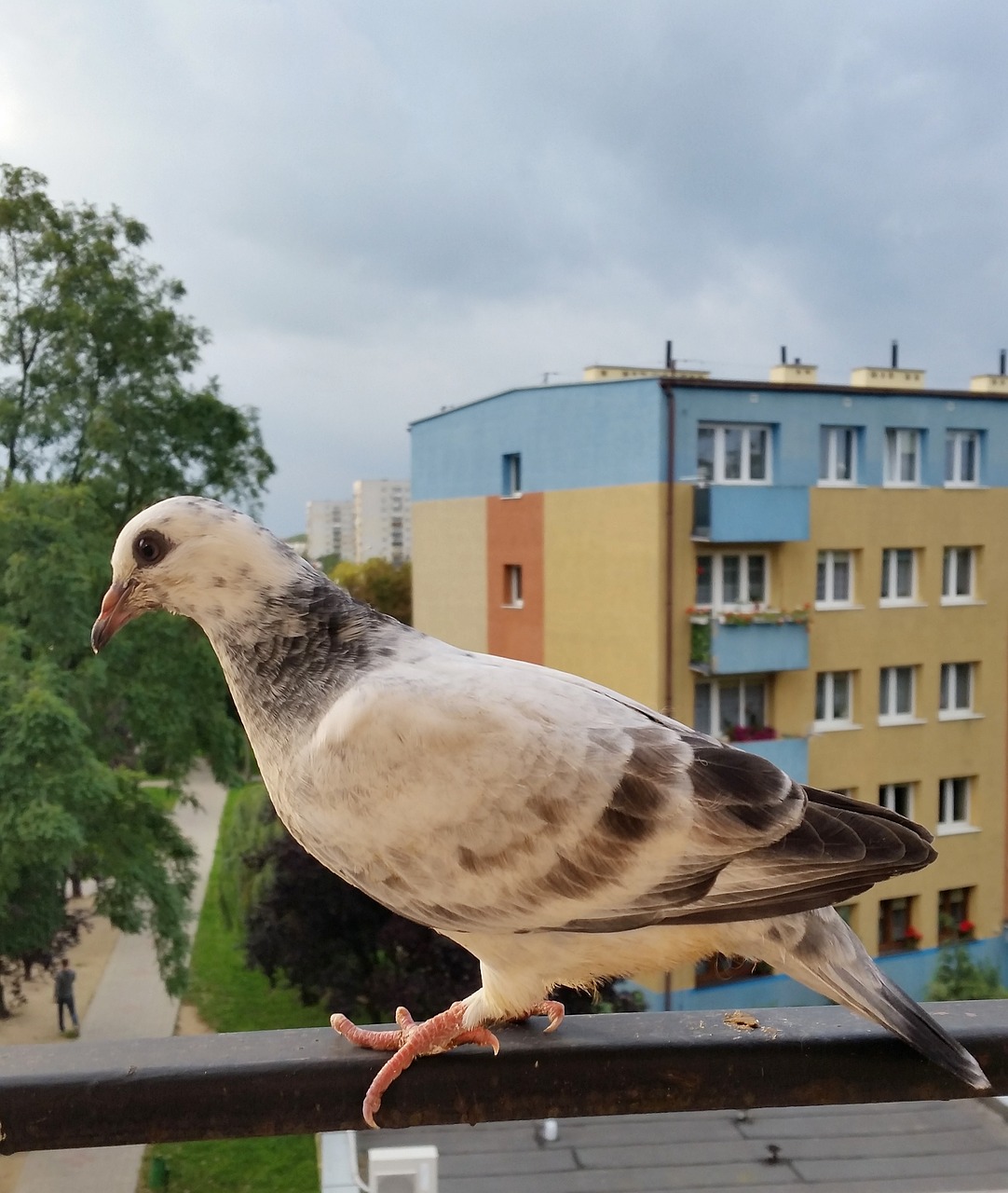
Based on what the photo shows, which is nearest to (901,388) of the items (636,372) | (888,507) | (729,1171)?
(888,507)

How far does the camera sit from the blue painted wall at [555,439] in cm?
820

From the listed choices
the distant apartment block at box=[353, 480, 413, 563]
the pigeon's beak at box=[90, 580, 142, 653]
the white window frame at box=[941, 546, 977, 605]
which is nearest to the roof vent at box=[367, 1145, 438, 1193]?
the pigeon's beak at box=[90, 580, 142, 653]

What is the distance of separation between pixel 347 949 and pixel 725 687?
355 centimetres

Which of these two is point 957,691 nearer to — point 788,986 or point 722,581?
point 722,581

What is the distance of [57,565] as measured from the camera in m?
6.21

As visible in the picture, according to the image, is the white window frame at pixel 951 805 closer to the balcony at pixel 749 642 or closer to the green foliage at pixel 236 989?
the balcony at pixel 749 642

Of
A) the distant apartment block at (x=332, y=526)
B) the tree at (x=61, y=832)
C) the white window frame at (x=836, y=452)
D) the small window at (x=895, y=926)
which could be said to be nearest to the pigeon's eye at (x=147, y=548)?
the tree at (x=61, y=832)

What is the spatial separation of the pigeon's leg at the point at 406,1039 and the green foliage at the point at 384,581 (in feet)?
39.5

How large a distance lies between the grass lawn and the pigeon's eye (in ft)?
11.0

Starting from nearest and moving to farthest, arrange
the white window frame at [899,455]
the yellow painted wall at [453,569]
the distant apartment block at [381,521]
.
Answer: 1. the white window frame at [899,455]
2. the yellow painted wall at [453,569]
3. the distant apartment block at [381,521]

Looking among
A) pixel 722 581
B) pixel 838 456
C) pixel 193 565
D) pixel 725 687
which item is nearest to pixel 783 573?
pixel 722 581

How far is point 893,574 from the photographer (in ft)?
30.5

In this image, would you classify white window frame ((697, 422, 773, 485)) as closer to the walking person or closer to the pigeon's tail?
the walking person

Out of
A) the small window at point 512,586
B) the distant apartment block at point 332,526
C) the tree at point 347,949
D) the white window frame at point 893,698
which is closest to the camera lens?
the tree at point 347,949
